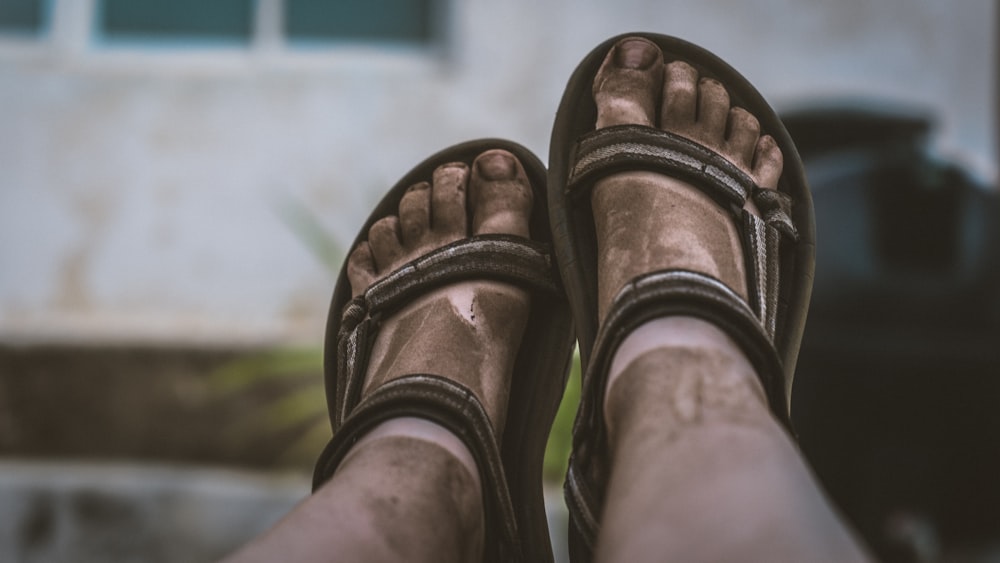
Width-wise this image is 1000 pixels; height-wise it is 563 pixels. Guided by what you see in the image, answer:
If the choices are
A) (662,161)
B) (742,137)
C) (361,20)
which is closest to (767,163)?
(742,137)

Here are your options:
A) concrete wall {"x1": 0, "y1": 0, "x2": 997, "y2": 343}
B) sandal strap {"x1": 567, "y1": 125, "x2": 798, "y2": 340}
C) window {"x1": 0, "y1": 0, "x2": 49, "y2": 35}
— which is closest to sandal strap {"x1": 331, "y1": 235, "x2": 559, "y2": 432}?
sandal strap {"x1": 567, "y1": 125, "x2": 798, "y2": 340}

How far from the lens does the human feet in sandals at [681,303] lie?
511mm

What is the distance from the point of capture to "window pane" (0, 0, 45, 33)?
200 cm

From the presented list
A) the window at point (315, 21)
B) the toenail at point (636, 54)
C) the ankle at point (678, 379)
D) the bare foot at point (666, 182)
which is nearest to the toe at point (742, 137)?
the bare foot at point (666, 182)

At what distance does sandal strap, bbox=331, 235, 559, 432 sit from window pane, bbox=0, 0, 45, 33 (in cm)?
148

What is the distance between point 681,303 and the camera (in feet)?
2.30

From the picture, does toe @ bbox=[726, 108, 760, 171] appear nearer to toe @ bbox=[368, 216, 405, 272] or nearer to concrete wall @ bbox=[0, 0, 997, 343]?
toe @ bbox=[368, 216, 405, 272]

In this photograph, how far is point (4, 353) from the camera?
1.87 metres

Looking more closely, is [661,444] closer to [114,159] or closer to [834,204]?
[834,204]

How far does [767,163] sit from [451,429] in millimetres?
510

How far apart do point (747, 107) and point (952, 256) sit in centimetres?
90

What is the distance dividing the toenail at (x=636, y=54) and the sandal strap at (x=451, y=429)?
47 cm

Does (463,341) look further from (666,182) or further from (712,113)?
(712,113)

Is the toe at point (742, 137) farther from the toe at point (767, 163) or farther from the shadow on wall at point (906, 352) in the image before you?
the shadow on wall at point (906, 352)
